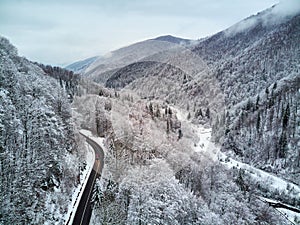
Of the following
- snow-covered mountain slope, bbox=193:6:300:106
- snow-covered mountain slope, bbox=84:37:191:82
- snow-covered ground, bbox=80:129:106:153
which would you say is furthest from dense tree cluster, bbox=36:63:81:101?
snow-covered mountain slope, bbox=193:6:300:106

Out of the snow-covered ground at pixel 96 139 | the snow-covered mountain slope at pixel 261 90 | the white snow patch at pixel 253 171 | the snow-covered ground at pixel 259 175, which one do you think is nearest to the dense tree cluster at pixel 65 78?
the snow-covered ground at pixel 96 139

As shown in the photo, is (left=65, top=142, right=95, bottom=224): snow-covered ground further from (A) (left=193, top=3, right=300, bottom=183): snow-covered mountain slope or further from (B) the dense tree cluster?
(B) the dense tree cluster

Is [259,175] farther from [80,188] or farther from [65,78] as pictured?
[65,78]

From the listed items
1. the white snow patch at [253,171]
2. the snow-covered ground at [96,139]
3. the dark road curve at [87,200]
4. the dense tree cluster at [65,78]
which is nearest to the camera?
the dark road curve at [87,200]

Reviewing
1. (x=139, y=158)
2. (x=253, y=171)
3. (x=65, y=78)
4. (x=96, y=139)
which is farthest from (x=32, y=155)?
(x=65, y=78)

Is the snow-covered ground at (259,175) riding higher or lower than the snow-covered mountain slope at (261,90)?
lower

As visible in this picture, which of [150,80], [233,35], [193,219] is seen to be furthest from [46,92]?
[233,35]

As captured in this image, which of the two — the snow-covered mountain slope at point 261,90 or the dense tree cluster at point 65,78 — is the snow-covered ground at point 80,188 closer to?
the snow-covered mountain slope at point 261,90
